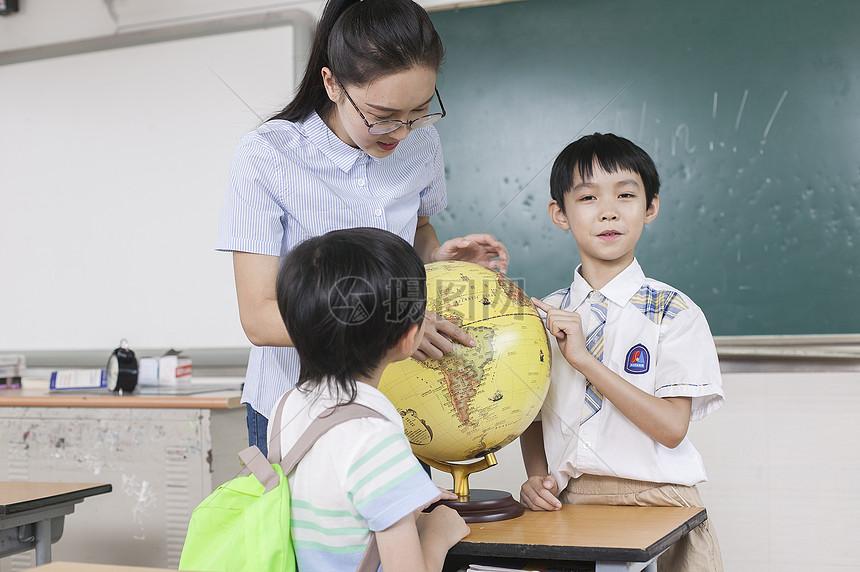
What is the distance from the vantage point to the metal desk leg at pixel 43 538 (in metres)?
1.99

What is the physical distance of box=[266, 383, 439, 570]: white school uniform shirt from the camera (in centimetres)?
96

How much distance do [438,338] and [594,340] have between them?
46 cm

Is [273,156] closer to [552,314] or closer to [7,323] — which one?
[552,314]

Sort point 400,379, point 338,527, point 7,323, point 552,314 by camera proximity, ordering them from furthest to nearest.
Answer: point 7,323, point 552,314, point 400,379, point 338,527

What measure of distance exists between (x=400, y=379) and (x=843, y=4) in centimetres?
215

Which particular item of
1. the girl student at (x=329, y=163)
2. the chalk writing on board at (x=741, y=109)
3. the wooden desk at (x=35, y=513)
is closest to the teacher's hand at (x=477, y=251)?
the girl student at (x=329, y=163)

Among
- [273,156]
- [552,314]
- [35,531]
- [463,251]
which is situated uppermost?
[273,156]

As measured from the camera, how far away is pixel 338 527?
100cm

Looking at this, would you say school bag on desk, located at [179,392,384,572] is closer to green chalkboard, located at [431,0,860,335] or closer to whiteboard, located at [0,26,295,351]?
green chalkboard, located at [431,0,860,335]

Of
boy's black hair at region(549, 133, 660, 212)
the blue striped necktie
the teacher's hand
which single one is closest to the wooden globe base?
the blue striped necktie

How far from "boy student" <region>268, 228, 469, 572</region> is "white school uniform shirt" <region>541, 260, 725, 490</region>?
17.2 inches

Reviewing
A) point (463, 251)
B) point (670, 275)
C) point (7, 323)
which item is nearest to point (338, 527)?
point (463, 251)

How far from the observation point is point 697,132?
2588 millimetres

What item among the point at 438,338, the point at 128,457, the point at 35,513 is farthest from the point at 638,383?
the point at 128,457
